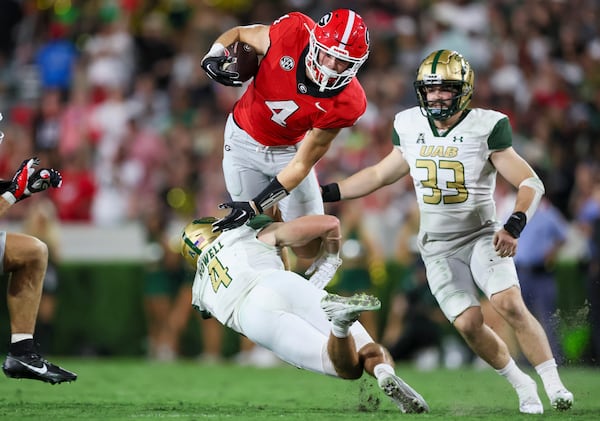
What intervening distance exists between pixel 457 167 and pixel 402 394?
1709 millimetres

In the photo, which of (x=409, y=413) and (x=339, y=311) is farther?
(x=409, y=413)

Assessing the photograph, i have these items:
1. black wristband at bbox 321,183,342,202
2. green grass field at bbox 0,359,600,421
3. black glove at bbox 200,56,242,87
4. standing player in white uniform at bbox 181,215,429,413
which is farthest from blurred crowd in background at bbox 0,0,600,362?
standing player in white uniform at bbox 181,215,429,413

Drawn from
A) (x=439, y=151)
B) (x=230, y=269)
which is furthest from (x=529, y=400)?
(x=230, y=269)

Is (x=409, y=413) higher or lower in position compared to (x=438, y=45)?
lower

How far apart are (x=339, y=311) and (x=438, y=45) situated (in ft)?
28.6

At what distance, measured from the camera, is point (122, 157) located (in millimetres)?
14227

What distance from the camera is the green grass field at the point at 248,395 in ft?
23.4

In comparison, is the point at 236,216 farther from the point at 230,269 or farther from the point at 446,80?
the point at 446,80

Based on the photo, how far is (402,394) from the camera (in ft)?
22.0

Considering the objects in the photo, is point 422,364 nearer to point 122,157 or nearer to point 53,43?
point 122,157

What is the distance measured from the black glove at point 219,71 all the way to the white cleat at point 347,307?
1.94 meters

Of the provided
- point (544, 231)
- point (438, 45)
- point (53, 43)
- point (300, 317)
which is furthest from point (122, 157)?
point (300, 317)

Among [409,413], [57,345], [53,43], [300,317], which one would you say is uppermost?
[53,43]

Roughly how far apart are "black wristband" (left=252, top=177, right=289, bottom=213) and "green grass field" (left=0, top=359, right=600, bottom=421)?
1317 millimetres
